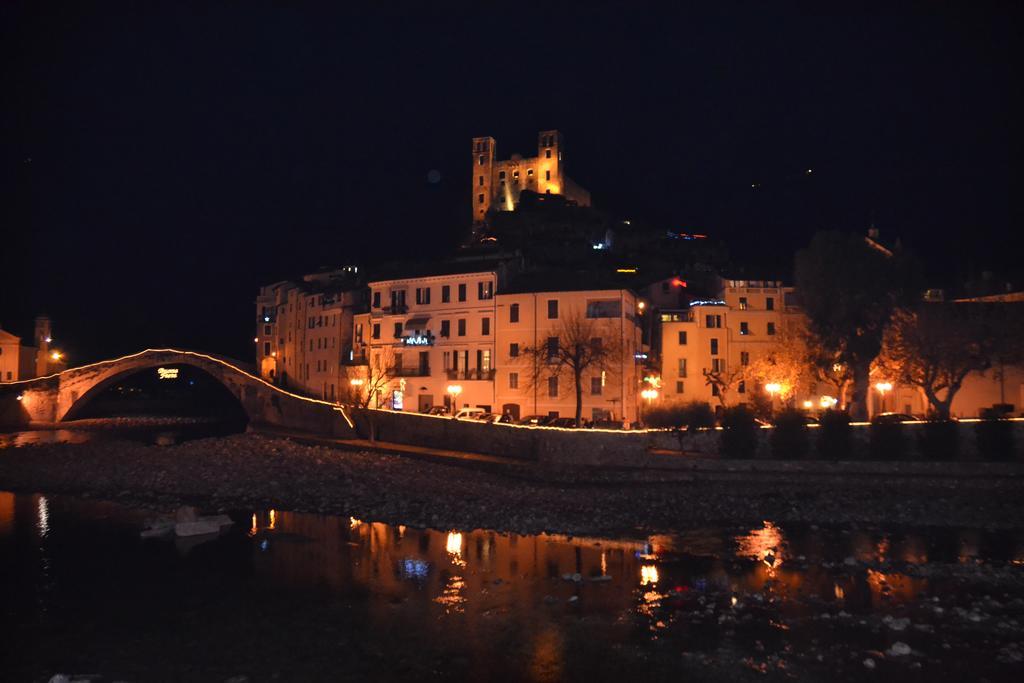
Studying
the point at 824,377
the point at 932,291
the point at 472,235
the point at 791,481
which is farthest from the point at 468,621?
the point at 472,235

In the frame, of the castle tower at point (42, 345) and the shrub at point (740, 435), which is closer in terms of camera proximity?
the shrub at point (740, 435)

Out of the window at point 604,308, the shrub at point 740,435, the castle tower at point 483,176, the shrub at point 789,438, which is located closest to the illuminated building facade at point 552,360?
the window at point 604,308

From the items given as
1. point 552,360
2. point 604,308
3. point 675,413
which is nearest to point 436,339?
point 552,360

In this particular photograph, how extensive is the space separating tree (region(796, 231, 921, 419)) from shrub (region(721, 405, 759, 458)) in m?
6.63

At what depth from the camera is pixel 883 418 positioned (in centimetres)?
3562

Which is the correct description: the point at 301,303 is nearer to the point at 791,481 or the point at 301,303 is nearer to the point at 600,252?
the point at 600,252

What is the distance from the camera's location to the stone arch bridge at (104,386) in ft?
207

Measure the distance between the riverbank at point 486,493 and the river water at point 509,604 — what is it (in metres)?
1.93

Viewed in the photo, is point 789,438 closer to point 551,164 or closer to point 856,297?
point 856,297

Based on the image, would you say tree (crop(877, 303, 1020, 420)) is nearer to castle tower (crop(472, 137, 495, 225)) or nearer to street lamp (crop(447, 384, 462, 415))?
street lamp (crop(447, 384, 462, 415))

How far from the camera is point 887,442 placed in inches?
1377

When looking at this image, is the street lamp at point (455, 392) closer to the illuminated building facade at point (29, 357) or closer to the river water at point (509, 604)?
the river water at point (509, 604)

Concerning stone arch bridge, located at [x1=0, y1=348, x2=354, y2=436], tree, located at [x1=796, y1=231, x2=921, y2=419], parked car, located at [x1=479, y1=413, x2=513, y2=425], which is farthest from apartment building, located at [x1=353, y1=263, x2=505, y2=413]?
tree, located at [x1=796, y1=231, x2=921, y2=419]

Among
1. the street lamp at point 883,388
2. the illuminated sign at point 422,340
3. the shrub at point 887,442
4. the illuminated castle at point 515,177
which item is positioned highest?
the illuminated castle at point 515,177
